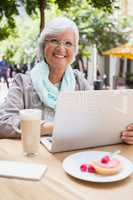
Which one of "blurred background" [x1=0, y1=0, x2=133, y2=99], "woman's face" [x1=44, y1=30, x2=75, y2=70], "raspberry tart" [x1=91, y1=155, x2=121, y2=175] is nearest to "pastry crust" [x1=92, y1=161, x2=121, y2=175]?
"raspberry tart" [x1=91, y1=155, x2=121, y2=175]

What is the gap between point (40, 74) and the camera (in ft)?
5.21

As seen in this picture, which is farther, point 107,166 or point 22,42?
point 22,42

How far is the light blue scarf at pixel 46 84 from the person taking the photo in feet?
4.99

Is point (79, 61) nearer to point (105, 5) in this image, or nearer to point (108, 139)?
point (105, 5)

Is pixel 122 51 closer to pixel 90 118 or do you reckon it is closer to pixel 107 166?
pixel 90 118

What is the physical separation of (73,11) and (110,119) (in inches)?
96.8

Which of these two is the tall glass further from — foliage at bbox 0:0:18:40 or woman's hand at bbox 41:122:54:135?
foliage at bbox 0:0:18:40

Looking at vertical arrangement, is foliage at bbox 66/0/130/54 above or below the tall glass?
above

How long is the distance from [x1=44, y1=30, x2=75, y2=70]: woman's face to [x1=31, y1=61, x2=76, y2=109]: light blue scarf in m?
0.05

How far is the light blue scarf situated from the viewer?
152 centimetres

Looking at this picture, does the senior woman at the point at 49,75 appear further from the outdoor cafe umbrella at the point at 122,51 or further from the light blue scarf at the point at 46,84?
the outdoor cafe umbrella at the point at 122,51

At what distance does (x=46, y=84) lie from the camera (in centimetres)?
158

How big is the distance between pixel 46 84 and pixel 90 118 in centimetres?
61

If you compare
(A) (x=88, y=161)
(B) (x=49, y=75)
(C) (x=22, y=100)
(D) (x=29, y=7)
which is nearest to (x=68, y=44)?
(B) (x=49, y=75)
